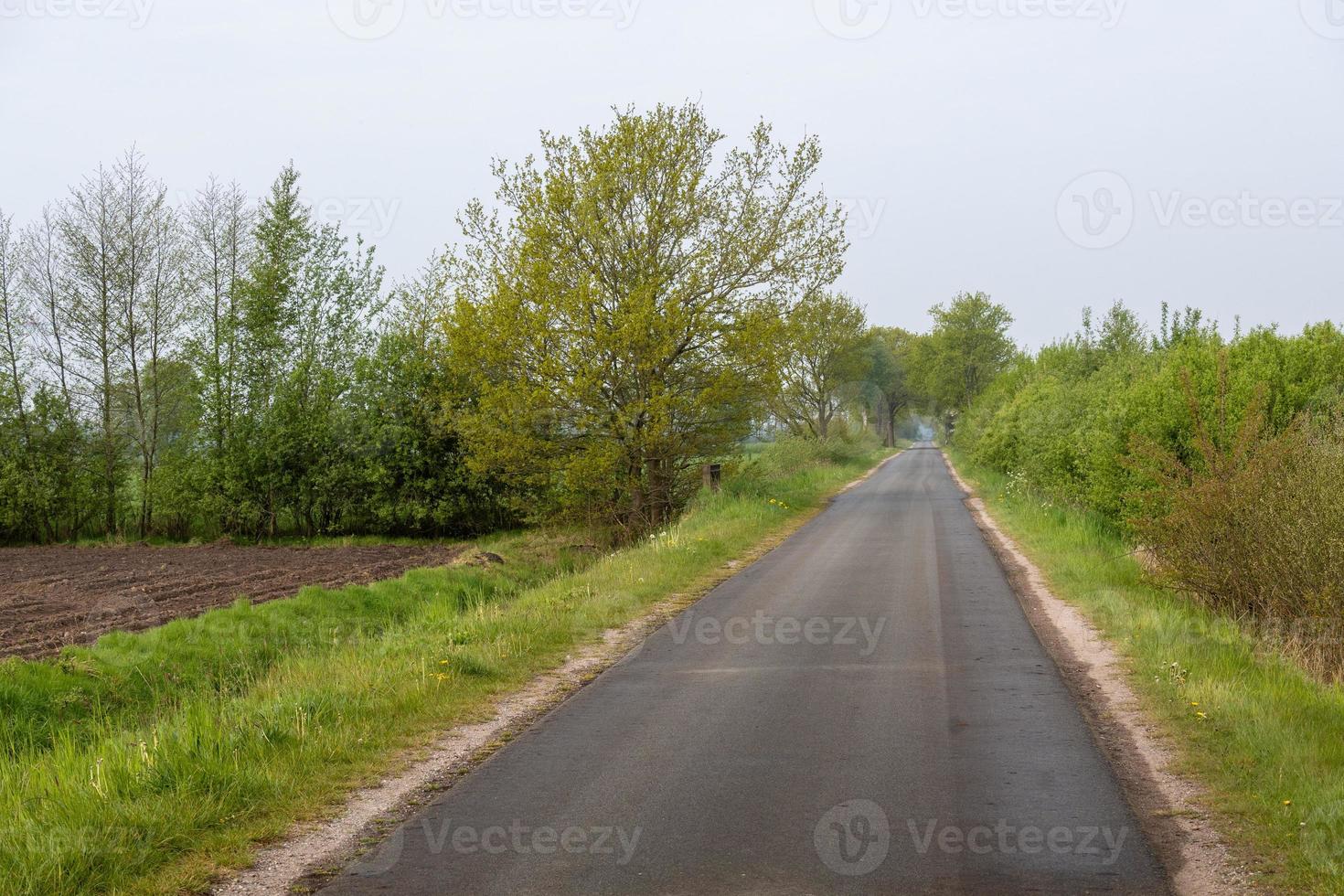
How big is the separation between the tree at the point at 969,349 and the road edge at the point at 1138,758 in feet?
249

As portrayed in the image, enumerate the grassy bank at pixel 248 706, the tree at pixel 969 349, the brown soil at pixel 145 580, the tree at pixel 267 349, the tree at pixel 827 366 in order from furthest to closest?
the tree at pixel 969 349 → the tree at pixel 827 366 → the tree at pixel 267 349 → the brown soil at pixel 145 580 → the grassy bank at pixel 248 706

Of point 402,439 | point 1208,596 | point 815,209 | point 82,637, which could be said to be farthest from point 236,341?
point 1208,596

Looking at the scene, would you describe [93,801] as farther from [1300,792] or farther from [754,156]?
[754,156]

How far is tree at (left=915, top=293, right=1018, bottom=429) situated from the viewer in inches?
3435

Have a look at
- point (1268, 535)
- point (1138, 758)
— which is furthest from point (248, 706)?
point (1268, 535)

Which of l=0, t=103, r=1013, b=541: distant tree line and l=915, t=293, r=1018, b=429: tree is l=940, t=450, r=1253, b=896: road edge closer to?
l=0, t=103, r=1013, b=541: distant tree line

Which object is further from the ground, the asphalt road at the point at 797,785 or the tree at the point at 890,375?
the tree at the point at 890,375

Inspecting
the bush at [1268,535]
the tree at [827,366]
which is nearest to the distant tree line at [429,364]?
the bush at [1268,535]

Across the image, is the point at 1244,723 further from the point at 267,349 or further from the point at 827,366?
the point at 827,366

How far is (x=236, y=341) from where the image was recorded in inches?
1403

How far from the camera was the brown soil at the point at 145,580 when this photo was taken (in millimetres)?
15633

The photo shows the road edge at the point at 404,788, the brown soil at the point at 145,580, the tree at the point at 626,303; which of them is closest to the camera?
the road edge at the point at 404,788
